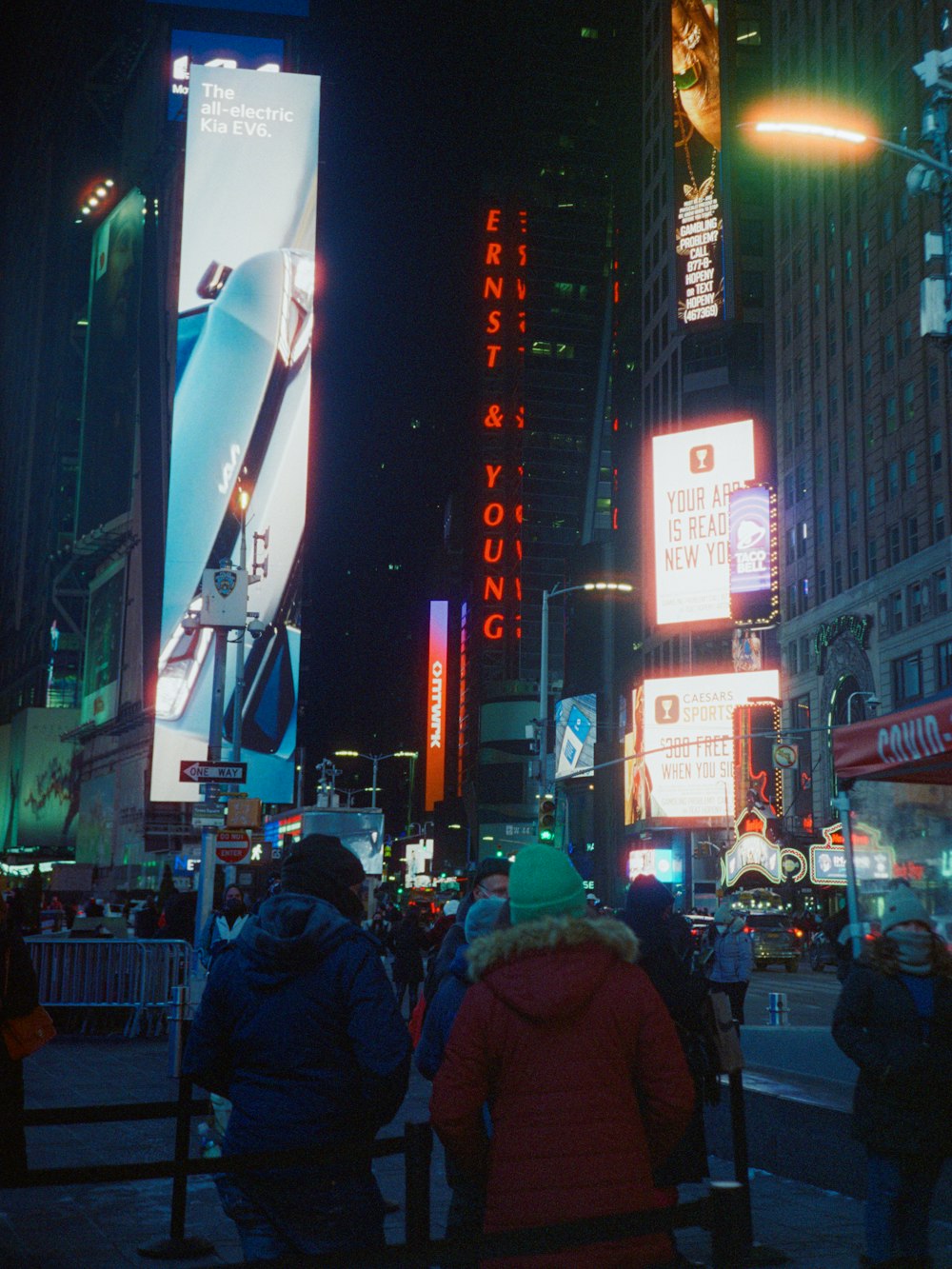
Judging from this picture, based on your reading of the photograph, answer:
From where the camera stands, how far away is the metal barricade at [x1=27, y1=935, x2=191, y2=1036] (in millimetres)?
21156

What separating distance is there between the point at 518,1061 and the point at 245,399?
69.4m

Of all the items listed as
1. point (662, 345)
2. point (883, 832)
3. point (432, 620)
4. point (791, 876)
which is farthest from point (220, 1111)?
point (432, 620)

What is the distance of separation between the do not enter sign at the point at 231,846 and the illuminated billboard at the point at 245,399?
144ft

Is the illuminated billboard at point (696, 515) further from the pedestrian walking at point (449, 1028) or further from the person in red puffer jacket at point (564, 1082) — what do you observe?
the person in red puffer jacket at point (564, 1082)

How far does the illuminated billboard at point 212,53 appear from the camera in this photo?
8569 cm

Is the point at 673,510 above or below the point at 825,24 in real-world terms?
below

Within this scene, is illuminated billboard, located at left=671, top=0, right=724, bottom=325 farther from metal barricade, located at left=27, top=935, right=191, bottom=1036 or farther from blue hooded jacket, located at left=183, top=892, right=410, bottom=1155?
blue hooded jacket, located at left=183, top=892, right=410, bottom=1155

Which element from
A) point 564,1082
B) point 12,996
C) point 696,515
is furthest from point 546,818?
point 564,1082

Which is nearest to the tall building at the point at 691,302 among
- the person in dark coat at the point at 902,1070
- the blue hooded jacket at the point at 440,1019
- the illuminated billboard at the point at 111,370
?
the illuminated billboard at the point at 111,370

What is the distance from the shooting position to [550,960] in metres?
4.02

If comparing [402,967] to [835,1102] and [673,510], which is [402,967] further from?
[673,510]

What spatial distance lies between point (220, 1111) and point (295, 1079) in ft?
A: 20.4

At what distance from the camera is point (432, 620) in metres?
164

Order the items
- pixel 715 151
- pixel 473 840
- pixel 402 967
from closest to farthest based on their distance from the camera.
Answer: pixel 402 967 → pixel 715 151 → pixel 473 840
